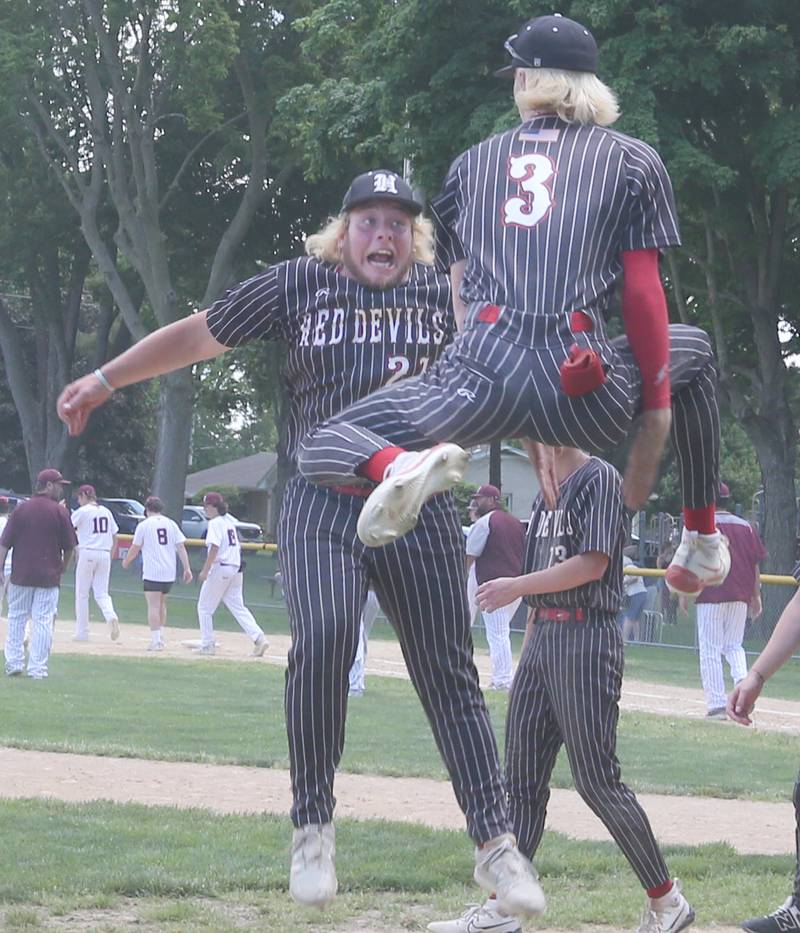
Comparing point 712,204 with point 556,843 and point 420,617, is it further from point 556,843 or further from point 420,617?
point 420,617

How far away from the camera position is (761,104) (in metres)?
26.2

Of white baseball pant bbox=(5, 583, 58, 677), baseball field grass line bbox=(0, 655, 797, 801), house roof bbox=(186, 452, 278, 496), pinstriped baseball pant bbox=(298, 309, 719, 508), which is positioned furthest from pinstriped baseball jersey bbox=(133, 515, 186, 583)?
house roof bbox=(186, 452, 278, 496)

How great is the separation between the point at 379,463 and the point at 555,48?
1.25m

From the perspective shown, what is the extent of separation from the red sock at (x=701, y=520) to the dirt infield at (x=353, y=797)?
461cm

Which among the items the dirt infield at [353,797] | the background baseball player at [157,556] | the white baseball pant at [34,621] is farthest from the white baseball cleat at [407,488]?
the background baseball player at [157,556]

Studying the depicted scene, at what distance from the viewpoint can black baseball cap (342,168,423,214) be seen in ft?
17.0

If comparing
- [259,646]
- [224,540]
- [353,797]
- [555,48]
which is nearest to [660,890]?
[555,48]

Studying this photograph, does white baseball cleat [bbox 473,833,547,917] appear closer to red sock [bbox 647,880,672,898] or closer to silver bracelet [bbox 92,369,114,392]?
red sock [bbox 647,880,672,898]

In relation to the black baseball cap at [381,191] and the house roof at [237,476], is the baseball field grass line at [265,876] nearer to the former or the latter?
the black baseball cap at [381,191]

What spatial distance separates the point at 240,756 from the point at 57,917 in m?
5.85

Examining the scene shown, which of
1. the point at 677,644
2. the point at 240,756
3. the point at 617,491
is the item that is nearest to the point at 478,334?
the point at 617,491

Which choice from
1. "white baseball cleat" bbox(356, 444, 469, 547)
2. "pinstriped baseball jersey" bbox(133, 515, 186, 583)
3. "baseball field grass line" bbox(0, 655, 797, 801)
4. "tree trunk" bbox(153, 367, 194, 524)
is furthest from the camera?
"tree trunk" bbox(153, 367, 194, 524)

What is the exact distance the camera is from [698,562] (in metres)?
4.92

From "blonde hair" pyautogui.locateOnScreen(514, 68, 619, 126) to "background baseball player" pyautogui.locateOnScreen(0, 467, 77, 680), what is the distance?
1445cm
